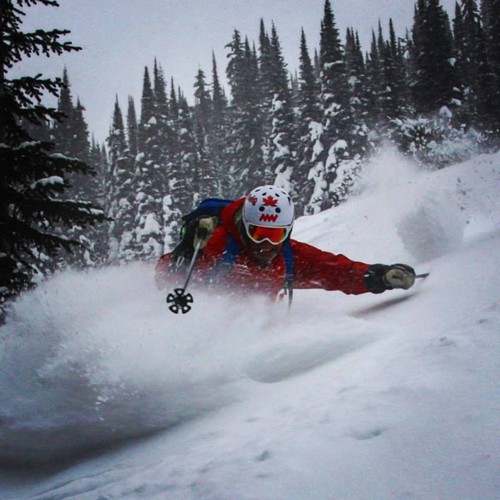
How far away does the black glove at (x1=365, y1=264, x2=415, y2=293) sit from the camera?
4.81m

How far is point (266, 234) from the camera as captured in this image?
4.88m

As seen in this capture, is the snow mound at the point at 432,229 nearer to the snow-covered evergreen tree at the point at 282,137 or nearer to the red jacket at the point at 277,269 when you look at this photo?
the red jacket at the point at 277,269

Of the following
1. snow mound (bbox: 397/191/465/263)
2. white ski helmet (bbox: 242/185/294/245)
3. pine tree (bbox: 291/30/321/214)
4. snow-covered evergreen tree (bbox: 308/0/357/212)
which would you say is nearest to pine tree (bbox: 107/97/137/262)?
pine tree (bbox: 291/30/321/214)

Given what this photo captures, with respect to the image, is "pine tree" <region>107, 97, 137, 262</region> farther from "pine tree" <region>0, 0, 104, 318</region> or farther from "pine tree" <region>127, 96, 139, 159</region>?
"pine tree" <region>0, 0, 104, 318</region>

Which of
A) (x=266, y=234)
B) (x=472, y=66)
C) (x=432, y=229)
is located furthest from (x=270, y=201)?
(x=472, y=66)

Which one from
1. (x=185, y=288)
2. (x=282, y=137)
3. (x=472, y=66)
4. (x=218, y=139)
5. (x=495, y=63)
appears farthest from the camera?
(x=218, y=139)

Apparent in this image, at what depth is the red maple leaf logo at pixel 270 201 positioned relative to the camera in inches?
196

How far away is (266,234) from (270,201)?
0.42m

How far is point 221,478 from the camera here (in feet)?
6.79

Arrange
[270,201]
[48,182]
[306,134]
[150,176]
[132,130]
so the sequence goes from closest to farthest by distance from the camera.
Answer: [270,201], [48,182], [306,134], [150,176], [132,130]

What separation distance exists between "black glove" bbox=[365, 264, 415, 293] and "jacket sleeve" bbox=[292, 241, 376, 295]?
79 millimetres

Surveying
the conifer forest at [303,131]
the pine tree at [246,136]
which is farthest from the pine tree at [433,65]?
the pine tree at [246,136]

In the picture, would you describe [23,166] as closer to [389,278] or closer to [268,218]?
[268,218]

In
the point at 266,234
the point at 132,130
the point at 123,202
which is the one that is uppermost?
the point at 132,130
